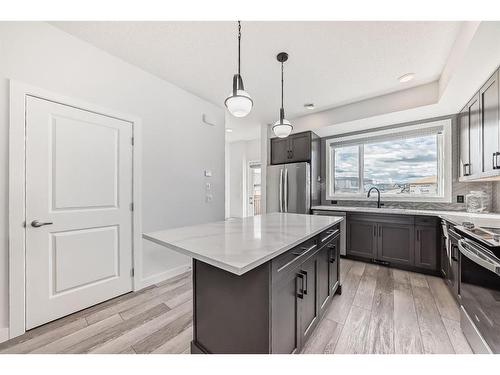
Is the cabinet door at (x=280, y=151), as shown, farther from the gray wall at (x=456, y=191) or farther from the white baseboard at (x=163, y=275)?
the white baseboard at (x=163, y=275)

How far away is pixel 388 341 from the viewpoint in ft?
5.25

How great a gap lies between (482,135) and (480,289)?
1800 mm

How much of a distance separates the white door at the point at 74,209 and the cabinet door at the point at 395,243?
3.57 m

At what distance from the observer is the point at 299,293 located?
135cm

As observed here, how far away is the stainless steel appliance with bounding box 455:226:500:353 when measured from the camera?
1205 millimetres

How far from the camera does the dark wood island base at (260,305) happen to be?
1.10m

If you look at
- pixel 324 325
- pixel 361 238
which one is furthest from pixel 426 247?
pixel 324 325

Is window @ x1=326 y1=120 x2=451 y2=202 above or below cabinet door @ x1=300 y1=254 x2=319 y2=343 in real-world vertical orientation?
above

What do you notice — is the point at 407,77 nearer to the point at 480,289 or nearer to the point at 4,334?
the point at 480,289

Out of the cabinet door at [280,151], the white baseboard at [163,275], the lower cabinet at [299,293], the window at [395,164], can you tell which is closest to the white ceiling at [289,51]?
the window at [395,164]

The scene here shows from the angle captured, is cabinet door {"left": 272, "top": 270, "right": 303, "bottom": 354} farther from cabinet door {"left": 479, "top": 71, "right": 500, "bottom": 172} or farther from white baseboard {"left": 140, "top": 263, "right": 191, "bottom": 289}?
cabinet door {"left": 479, "top": 71, "right": 500, "bottom": 172}

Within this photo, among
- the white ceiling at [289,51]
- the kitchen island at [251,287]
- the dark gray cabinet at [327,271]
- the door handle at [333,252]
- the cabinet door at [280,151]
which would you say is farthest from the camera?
the cabinet door at [280,151]

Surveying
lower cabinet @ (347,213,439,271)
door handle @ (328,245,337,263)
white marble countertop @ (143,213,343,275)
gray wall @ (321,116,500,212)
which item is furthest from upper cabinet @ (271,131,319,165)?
white marble countertop @ (143,213,343,275)
